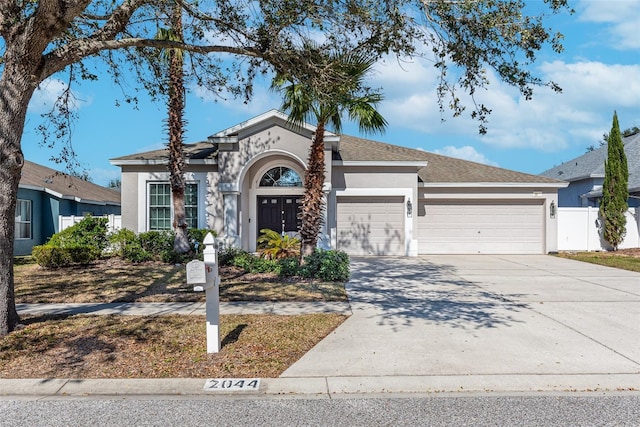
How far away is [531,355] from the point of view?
5.61 meters

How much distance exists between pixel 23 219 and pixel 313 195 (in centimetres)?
1396

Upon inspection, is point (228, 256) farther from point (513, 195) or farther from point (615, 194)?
point (615, 194)

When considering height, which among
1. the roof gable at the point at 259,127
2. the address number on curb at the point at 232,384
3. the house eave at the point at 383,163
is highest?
the roof gable at the point at 259,127

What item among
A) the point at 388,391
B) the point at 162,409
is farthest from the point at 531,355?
the point at 162,409

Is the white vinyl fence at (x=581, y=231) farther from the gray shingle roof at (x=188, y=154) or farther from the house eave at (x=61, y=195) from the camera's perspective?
the house eave at (x=61, y=195)

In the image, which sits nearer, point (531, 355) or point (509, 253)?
point (531, 355)

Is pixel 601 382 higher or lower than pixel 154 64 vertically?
lower

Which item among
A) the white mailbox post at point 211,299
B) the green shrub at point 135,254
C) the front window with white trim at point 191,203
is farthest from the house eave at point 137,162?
the white mailbox post at point 211,299

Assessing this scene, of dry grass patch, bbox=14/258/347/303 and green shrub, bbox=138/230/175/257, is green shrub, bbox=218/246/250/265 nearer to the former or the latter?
dry grass patch, bbox=14/258/347/303

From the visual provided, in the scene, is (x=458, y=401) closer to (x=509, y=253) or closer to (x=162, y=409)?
(x=162, y=409)

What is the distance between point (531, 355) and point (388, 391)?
209 centimetres

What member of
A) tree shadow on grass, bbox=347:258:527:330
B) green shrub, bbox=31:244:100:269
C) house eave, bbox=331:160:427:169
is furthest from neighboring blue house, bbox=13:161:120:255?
tree shadow on grass, bbox=347:258:527:330

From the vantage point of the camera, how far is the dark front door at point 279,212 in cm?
1714

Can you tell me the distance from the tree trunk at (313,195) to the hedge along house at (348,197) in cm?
356
